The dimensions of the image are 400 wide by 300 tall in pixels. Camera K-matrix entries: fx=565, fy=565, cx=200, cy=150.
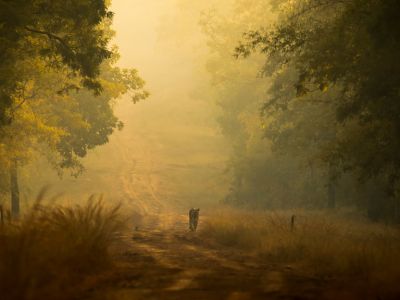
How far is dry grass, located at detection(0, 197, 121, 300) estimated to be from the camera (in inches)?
233

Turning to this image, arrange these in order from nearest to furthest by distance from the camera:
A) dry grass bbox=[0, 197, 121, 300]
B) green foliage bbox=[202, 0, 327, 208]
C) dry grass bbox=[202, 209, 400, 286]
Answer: dry grass bbox=[0, 197, 121, 300] < dry grass bbox=[202, 209, 400, 286] < green foliage bbox=[202, 0, 327, 208]

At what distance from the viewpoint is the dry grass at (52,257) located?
233 inches

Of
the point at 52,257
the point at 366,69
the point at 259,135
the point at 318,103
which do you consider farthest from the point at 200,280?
the point at 259,135

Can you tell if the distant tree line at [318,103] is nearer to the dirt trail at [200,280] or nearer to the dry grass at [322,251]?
the dry grass at [322,251]

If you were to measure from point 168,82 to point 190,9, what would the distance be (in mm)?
13011

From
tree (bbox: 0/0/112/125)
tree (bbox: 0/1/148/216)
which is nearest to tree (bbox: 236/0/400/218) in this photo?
tree (bbox: 0/0/112/125)

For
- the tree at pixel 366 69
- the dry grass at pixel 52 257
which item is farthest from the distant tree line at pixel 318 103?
the dry grass at pixel 52 257

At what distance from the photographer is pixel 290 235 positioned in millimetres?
12938

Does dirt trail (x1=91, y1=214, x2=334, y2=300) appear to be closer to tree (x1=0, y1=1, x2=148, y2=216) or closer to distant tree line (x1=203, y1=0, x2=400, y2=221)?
distant tree line (x1=203, y1=0, x2=400, y2=221)

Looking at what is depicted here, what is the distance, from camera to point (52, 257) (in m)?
7.20

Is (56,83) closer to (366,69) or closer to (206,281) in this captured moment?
(366,69)

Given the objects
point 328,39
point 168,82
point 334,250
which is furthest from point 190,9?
point 334,250

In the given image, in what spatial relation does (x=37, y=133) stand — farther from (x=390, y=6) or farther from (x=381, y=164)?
(x=390, y=6)

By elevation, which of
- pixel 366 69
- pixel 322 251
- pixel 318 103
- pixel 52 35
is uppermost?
pixel 318 103
